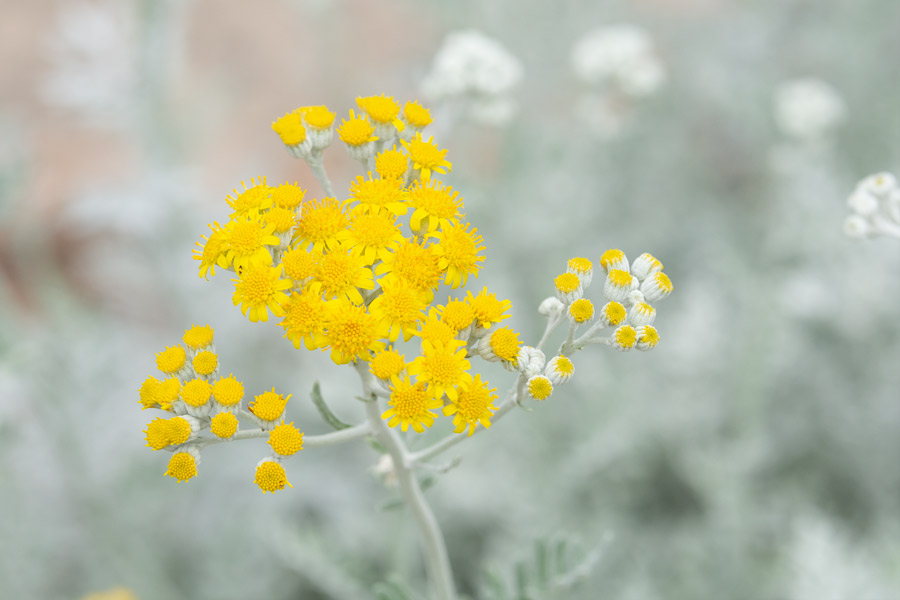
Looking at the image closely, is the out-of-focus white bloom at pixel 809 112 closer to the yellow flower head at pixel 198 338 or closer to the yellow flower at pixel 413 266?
the yellow flower at pixel 413 266

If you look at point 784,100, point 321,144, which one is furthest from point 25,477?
point 784,100

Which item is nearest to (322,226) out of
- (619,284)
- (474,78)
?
(619,284)

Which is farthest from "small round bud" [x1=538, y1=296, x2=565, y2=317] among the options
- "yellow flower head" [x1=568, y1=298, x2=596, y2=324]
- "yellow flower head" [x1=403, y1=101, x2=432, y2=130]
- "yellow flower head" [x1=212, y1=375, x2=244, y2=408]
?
"yellow flower head" [x1=212, y1=375, x2=244, y2=408]

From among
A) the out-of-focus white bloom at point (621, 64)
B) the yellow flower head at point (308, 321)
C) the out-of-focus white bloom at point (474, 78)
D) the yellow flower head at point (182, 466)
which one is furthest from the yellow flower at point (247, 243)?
Result: the out-of-focus white bloom at point (621, 64)

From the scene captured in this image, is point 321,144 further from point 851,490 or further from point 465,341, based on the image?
point 851,490

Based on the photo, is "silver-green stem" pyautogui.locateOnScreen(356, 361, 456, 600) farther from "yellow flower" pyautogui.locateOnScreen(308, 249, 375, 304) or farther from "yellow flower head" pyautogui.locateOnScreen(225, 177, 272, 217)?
"yellow flower head" pyautogui.locateOnScreen(225, 177, 272, 217)

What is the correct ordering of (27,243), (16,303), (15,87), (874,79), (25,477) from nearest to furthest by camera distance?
(25,477), (874,79), (27,243), (16,303), (15,87)
